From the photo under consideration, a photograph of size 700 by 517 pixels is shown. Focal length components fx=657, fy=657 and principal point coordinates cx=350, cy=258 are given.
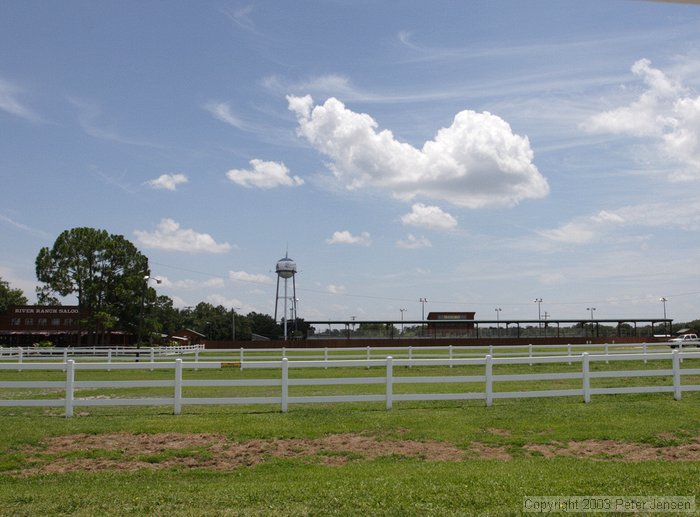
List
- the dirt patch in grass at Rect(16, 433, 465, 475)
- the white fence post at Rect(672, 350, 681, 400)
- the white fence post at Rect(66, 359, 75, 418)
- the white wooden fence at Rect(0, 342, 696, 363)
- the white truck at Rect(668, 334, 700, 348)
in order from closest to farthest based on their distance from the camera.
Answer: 1. the dirt patch in grass at Rect(16, 433, 465, 475)
2. the white fence post at Rect(66, 359, 75, 418)
3. the white fence post at Rect(672, 350, 681, 400)
4. the white wooden fence at Rect(0, 342, 696, 363)
5. the white truck at Rect(668, 334, 700, 348)

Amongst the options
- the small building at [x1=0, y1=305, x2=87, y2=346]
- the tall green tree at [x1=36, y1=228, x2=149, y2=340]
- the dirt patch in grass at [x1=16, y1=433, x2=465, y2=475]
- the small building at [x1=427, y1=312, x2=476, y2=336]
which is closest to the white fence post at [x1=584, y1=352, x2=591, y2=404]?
the dirt patch in grass at [x1=16, y1=433, x2=465, y2=475]

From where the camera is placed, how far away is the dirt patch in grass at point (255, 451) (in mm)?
11148

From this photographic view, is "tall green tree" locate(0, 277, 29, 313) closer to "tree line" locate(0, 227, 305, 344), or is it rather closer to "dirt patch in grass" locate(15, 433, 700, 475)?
"tree line" locate(0, 227, 305, 344)

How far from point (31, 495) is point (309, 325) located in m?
62.1

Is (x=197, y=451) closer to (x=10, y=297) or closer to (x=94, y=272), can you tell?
(x=94, y=272)

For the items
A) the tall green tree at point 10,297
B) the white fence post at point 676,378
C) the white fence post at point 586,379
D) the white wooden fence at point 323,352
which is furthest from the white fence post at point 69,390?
the tall green tree at point 10,297

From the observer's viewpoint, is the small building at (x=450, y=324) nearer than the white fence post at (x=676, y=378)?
No

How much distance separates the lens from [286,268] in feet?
296

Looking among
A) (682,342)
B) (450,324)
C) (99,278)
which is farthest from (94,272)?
(682,342)

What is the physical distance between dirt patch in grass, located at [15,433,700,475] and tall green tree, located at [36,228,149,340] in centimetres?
5835

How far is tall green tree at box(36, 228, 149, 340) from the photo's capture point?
69.1 meters

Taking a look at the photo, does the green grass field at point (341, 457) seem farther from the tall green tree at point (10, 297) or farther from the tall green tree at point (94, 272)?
the tall green tree at point (10, 297)

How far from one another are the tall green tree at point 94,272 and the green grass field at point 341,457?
2164 inches

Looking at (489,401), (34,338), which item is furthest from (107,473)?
(34,338)
